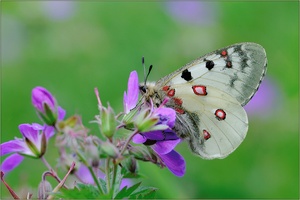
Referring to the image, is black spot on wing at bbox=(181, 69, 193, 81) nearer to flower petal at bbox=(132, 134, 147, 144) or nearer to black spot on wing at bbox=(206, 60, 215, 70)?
black spot on wing at bbox=(206, 60, 215, 70)

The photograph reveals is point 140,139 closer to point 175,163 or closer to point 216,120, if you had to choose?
point 175,163

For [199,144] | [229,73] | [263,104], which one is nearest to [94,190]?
[199,144]

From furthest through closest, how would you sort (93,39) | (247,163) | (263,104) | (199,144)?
(93,39) < (263,104) < (247,163) < (199,144)

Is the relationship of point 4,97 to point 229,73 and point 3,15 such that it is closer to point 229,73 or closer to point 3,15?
point 3,15

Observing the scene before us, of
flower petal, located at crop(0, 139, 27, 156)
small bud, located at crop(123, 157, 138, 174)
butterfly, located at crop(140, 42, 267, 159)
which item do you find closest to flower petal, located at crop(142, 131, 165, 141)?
small bud, located at crop(123, 157, 138, 174)

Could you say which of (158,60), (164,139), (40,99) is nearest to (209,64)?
(164,139)

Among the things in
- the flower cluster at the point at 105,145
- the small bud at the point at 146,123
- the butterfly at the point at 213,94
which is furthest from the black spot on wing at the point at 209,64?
the small bud at the point at 146,123
